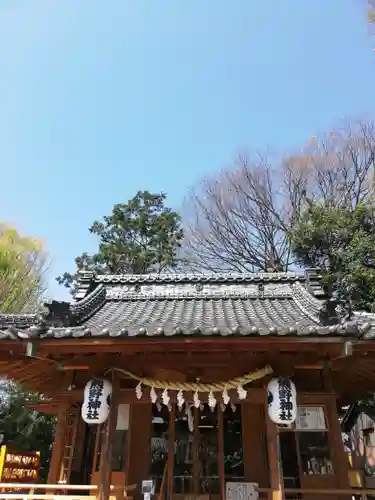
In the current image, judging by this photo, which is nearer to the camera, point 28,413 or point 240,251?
point 28,413

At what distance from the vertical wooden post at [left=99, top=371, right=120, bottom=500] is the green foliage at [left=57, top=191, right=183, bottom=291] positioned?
2115 centimetres

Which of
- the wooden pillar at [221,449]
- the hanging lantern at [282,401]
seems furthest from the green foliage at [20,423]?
the hanging lantern at [282,401]

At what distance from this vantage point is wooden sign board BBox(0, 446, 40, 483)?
6.77 meters

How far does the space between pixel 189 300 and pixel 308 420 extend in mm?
3835

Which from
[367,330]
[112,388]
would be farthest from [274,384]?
[112,388]

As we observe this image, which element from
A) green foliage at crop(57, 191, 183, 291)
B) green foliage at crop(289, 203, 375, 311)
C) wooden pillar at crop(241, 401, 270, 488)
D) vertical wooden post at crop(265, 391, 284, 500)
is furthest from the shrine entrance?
green foliage at crop(57, 191, 183, 291)

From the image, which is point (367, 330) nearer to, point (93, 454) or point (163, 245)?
point (93, 454)

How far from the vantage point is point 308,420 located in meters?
7.11

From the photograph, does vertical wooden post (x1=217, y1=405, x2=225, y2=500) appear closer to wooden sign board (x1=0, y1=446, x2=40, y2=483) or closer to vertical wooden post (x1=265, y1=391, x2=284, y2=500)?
vertical wooden post (x1=265, y1=391, x2=284, y2=500)

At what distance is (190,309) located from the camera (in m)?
8.77

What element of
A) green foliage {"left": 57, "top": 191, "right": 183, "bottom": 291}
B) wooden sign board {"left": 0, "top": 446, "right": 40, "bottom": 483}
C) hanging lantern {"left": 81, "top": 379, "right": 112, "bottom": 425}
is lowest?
wooden sign board {"left": 0, "top": 446, "right": 40, "bottom": 483}

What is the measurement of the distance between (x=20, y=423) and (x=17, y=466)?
12.5 meters

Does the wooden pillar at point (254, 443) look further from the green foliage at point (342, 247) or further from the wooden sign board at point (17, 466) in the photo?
the green foliage at point (342, 247)

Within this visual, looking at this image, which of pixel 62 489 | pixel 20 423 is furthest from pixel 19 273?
pixel 62 489
